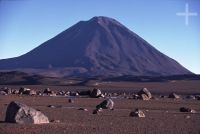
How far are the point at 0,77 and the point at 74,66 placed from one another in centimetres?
7532

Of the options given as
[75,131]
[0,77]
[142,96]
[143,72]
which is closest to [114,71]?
[143,72]

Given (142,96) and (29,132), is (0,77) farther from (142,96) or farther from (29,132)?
(29,132)

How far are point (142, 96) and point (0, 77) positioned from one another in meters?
74.7

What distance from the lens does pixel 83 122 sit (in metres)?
23.6

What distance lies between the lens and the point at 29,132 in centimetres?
1922

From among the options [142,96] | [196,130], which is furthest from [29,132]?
[142,96]

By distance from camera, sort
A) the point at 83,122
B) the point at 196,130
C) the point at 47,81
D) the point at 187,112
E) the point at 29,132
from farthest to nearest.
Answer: the point at 47,81
the point at 187,112
the point at 83,122
the point at 196,130
the point at 29,132

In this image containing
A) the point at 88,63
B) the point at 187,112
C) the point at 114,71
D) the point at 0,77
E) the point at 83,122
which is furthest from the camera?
the point at 88,63

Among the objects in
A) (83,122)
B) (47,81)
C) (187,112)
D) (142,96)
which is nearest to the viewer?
(83,122)

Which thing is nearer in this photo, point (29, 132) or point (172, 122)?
point (29, 132)

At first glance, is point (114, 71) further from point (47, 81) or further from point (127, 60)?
point (47, 81)

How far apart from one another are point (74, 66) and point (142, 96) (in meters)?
146

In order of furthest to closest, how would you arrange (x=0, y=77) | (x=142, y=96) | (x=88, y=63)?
(x=88, y=63)
(x=0, y=77)
(x=142, y=96)

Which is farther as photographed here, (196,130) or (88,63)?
(88,63)
